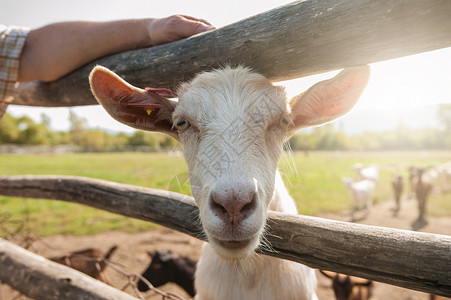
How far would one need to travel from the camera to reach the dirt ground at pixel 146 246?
496cm

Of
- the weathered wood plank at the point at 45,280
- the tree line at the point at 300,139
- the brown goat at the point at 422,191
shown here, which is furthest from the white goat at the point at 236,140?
the tree line at the point at 300,139

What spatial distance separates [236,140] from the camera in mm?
1419

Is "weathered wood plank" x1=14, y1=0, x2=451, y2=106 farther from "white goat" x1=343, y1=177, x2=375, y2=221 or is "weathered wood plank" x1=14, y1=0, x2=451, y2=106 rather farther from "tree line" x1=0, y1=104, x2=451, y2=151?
"tree line" x1=0, y1=104, x2=451, y2=151

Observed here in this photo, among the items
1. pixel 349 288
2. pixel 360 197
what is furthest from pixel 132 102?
pixel 360 197

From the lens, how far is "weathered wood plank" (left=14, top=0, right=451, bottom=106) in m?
1.09

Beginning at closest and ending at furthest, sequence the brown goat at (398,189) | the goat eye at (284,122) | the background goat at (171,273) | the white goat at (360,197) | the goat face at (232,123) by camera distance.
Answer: the goat face at (232,123), the goat eye at (284,122), the background goat at (171,273), the white goat at (360,197), the brown goat at (398,189)

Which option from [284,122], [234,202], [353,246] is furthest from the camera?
[284,122]

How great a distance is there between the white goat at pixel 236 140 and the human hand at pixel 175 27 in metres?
0.40

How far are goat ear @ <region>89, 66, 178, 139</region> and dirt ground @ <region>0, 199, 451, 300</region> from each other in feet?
10.6

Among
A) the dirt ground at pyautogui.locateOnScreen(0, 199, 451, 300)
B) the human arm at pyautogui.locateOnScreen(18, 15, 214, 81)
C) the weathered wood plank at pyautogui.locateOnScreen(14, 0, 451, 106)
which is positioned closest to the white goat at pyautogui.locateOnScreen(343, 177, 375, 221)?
the dirt ground at pyautogui.locateOnScreen(0, 199, 451, 300)

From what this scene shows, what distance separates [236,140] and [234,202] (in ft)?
1.31

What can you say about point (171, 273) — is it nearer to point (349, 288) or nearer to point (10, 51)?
point (349, 288)

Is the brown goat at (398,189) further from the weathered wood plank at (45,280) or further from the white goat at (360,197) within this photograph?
the weathered wood plank at (45,280)

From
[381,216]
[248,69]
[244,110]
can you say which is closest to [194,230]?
[244,110]
